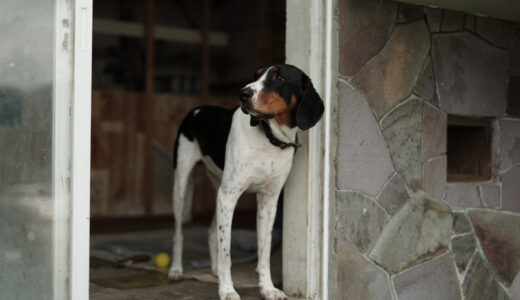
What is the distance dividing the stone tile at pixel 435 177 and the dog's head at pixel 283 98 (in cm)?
115

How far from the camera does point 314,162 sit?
3848 mm

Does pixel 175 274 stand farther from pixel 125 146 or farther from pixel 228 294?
pixel 125 146

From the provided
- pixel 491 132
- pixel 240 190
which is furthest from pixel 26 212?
pixel 491 132

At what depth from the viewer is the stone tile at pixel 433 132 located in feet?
14.0

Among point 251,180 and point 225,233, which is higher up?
point 251,180

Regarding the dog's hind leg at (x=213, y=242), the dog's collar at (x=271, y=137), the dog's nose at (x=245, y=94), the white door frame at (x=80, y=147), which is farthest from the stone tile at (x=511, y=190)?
the white door frame at (x=80, y=147)

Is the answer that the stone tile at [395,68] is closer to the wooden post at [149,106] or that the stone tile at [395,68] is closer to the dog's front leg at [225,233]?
the dog's front leg at [225,233]

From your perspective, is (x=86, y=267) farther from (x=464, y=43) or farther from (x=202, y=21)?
(x=202, y=21)

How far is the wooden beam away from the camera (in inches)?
288

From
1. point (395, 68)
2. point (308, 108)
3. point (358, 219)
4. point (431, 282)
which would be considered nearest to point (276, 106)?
point (308, 108)

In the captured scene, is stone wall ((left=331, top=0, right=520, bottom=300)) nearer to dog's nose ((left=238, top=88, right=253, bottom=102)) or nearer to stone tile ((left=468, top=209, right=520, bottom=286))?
stone tile ((left=468, top=209, right=520, bottom=286))

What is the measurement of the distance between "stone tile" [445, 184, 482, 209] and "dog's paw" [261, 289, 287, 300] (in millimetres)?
1375

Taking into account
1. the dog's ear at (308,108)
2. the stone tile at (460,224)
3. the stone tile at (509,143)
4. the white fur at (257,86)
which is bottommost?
the stone tile at (460,224)

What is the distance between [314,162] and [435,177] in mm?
982
